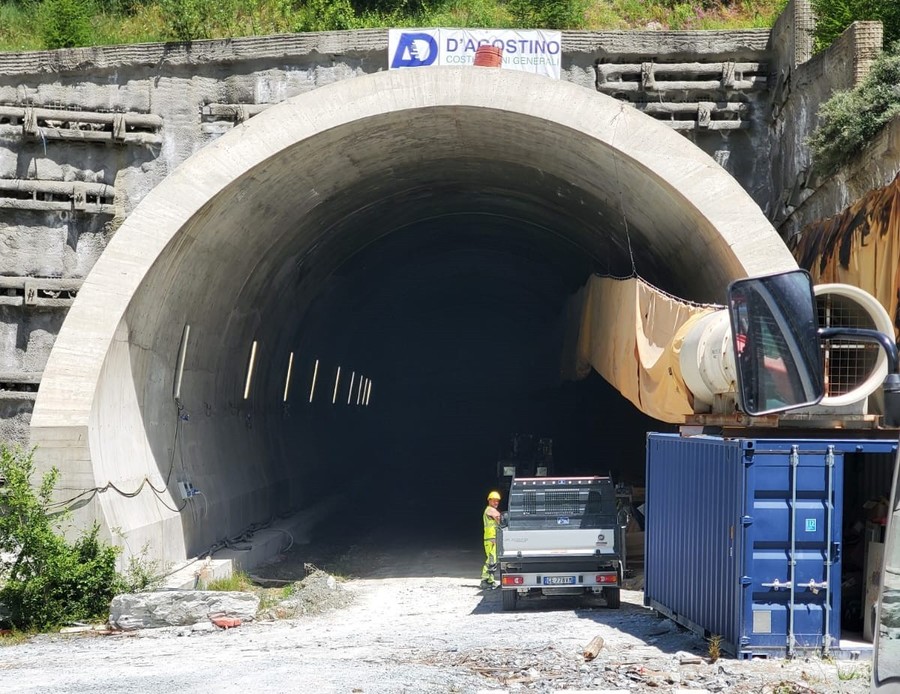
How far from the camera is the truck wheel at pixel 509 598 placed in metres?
16.1

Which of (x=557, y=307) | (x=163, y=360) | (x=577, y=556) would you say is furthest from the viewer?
(x=557, y=307)

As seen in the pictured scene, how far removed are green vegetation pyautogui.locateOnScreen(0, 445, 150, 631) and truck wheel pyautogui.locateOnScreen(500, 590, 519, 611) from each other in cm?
511

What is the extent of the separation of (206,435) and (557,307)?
21.3 m

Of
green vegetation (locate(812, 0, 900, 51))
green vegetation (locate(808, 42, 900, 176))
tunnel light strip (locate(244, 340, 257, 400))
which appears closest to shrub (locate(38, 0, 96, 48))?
tunnel light strip (locate(244, 340, 257, 400))

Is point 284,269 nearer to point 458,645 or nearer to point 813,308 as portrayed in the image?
point 458,645

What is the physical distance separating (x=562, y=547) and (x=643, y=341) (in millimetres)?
3436

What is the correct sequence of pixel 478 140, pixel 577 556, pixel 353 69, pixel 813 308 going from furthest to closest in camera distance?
pixel 353 69
pixel 478 140
pixel 577 556
pixel 813 308

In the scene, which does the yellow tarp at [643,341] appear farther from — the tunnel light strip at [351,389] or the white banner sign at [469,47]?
the tunnel light strip at [351,389]

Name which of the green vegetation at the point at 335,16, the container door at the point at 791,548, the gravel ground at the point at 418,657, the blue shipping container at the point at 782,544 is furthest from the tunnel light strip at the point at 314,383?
the container door at the point at 791,548

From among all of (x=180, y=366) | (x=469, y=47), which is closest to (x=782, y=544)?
(x=180, y=366)

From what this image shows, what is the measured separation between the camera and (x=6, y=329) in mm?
20969

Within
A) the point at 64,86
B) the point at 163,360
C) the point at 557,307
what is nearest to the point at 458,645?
the point at 163,360

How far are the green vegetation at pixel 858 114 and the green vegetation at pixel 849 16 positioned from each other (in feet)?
7.66

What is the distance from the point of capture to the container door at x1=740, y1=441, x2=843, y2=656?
11562 millimetres
